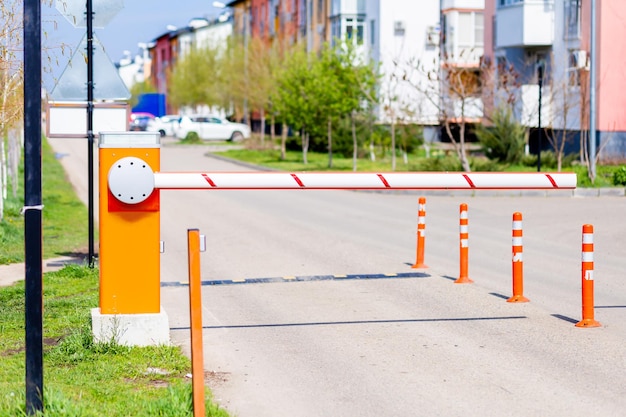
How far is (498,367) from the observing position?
8234 mm

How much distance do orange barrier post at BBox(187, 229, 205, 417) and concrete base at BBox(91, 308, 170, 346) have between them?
2.14 m

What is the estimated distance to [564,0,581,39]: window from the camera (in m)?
40.2

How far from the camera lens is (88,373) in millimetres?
7789

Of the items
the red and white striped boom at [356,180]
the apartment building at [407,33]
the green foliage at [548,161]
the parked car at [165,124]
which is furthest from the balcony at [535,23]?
the parked car at [165,124]

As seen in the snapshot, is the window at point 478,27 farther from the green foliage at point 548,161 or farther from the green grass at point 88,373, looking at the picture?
the green grass at point 88,373

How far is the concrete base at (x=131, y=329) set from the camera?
→ 8.62 metres

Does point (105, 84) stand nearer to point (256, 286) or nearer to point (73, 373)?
point (256, 286)

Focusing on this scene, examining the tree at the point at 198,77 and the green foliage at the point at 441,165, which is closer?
the green foliage at the point at 441,165

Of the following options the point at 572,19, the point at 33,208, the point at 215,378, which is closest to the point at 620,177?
the point at 572,19

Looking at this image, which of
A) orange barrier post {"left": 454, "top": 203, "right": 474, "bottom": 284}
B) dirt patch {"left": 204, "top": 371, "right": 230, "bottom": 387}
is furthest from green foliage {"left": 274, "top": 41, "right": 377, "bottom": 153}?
dirt patch {"left": 204, "top": 371, "right": 230, "bottom": 387}

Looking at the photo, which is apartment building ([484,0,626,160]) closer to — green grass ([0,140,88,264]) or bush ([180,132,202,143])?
green grass ([0,140,88,264])

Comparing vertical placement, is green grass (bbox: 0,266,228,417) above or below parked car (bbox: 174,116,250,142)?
below

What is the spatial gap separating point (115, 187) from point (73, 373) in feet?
4.83

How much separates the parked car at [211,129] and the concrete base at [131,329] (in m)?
61.2
